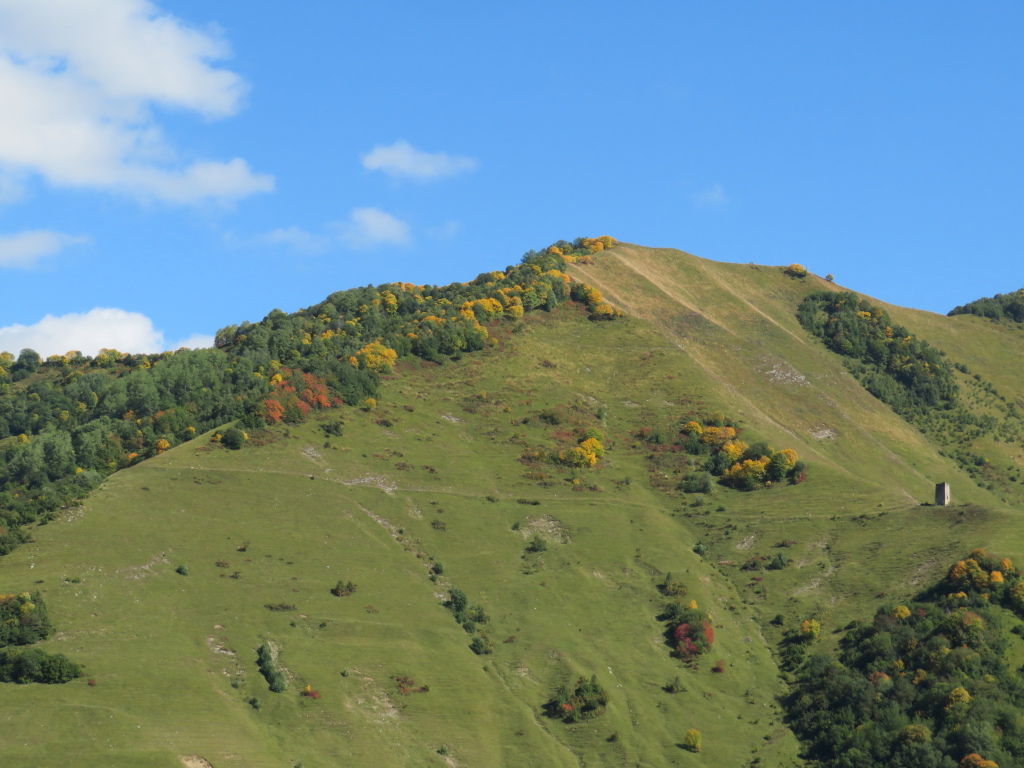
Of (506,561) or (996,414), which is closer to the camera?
(506,561)

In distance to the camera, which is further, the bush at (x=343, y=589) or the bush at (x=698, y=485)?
the bush at (x=698, y=485)

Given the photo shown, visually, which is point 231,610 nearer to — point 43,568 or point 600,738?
point 43,568

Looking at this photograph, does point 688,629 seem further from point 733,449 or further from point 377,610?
point 733,449

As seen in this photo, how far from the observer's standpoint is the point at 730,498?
139875 millimetres

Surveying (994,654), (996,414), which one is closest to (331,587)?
(994,654)

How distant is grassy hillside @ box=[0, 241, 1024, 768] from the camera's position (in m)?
83.1

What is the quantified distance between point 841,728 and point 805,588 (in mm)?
26978

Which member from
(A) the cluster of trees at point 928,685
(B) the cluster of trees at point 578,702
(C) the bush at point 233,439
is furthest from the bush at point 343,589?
(A) the cluster of trees at point 928,685

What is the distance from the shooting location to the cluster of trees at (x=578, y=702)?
92.9 meters

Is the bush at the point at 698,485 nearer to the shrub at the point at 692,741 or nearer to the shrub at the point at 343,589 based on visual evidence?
the shrub at the point at 692,741

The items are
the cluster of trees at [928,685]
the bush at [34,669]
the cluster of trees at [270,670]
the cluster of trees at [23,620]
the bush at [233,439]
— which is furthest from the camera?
the bush at [233,439]

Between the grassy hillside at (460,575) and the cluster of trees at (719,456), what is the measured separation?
201cm

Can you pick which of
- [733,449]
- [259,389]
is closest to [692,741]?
[733,449]

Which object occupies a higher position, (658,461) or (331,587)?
(658,461)
